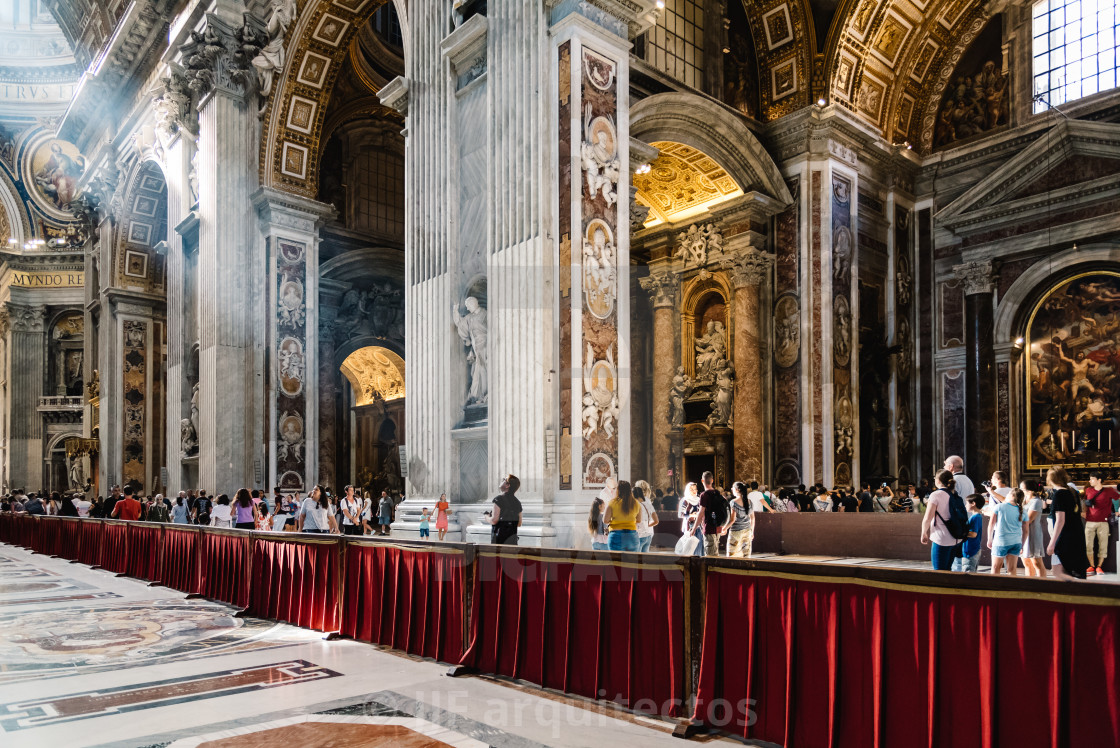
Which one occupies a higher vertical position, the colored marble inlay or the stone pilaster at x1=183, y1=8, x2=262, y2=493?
the stone pilaster at x1=183, y1=8, x2=262, y2=493

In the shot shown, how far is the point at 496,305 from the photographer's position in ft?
32.3

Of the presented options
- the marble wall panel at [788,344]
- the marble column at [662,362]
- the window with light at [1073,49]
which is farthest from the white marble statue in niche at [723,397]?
the window with light at [1073,49]

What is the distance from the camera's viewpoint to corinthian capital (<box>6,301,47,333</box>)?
1375 inches

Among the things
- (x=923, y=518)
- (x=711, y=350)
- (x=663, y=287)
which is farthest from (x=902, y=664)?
(x=663, y=287)

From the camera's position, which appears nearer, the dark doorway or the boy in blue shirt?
the boy in blue shirt

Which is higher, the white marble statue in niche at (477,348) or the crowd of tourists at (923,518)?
the white marble statue in niche at (477,348)

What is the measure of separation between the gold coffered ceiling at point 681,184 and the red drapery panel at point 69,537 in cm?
1184

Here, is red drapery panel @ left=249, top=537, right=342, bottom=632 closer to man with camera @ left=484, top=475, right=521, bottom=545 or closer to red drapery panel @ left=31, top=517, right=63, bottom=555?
man with camera @ left=484, top=475, right=521, bottom=545

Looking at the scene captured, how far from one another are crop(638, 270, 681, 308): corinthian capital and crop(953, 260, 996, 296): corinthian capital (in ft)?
18.6

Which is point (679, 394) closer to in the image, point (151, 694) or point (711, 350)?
point (711, 350)

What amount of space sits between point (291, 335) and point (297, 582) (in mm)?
9565

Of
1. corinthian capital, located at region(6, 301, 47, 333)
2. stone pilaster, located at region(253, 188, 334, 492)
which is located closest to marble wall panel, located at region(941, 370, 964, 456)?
stone pilaster, located at region(253, 188, 334, 492)

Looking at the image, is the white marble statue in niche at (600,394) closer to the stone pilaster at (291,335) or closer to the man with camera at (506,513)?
the man with camera at (506,513)

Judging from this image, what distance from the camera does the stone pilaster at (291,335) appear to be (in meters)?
16.1
